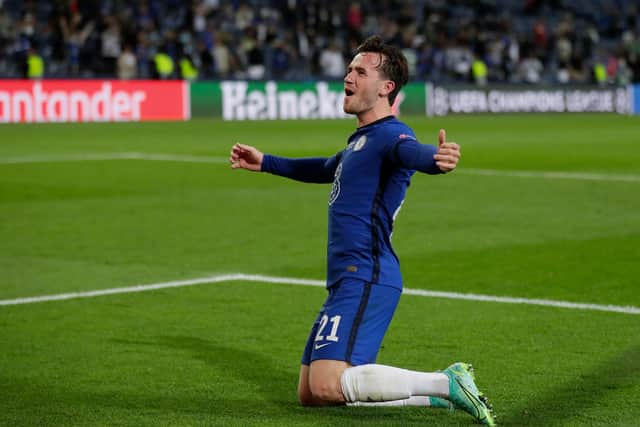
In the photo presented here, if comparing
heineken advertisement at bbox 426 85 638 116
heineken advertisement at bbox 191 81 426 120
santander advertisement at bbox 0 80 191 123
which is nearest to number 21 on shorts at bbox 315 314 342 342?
santander advertisement at bbox 0 80 191 123

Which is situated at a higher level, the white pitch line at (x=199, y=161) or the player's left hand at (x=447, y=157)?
the player's left hand at (x=447, y=157)

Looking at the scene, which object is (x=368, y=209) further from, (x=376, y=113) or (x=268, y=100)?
(x=268, y=100)

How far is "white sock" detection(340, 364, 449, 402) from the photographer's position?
18.5 ft

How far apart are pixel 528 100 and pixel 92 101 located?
1598 centimetres

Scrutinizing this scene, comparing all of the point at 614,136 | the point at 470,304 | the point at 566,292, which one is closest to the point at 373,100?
the point at 470,304

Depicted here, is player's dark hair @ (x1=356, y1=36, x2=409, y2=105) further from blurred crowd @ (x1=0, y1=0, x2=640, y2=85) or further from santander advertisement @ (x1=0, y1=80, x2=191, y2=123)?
blurred crowd @ (x1=0, y1=0, x2=640, y2=85)

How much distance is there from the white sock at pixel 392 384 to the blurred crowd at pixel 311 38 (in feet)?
89.1

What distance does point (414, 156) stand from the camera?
5641 mm

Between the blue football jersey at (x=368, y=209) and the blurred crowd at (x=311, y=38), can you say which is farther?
the blurred crowd at (x=311, y=38)

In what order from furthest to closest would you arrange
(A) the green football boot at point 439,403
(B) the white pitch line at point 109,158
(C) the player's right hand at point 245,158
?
(B) the white pitch line at point 109,158 → (C) the player's right hand at point 245,158 → (A) the green football boot at point 439,403

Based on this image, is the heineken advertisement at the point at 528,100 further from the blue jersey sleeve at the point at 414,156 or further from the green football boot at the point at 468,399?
the green football boot at the point at 468,399

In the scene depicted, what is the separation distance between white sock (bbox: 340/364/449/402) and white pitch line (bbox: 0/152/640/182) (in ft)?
42.6

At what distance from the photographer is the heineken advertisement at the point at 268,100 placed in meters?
35.5

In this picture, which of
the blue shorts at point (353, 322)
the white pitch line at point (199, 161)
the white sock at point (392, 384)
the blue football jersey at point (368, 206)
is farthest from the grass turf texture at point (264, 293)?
the blue football jersey at point (368, 206)
